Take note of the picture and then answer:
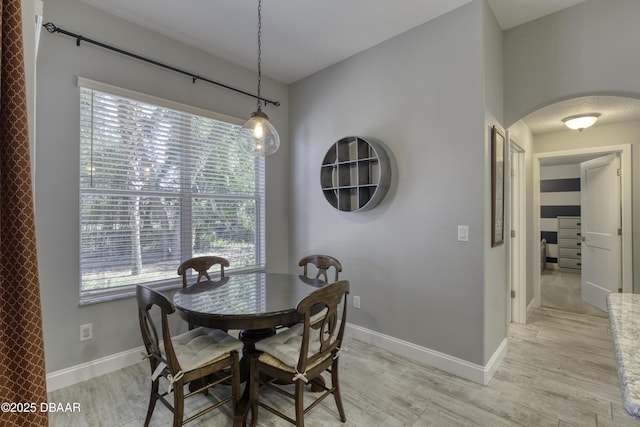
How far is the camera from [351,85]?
128 inches

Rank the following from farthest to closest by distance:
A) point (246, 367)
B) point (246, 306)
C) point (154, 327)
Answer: point (246, 367), point (246, 306), point (154, 327)

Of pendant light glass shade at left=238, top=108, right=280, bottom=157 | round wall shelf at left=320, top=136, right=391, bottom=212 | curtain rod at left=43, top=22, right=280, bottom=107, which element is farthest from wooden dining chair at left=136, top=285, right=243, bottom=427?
curtain rod at left=43, top=22, right=280, bottom=107

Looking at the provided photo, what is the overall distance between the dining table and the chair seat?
0.14 metres

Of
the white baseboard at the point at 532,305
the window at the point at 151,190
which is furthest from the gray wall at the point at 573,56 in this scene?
the window at the point at 151,190

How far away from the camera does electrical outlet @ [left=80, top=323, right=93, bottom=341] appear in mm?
2338

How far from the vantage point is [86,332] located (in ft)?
7.73

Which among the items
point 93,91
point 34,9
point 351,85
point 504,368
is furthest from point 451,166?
point 93,91

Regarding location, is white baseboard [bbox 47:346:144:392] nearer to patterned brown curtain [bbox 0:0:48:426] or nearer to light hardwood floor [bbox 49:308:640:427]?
light hardwood floor [bbox 49:308:640:427]

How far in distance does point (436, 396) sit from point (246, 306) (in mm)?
1555

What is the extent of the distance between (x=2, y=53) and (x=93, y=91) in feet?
6.93

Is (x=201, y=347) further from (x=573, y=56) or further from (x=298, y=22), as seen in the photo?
(x=573, y=56)

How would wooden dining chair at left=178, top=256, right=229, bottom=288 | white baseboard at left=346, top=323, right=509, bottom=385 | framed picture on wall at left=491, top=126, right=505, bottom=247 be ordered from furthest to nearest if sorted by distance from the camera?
wooden dining chair at left=178, top=256, right=229, bottom=288
framed picture on wall at left=491, top=126, right=505, bottom=247
white baseboard at left=346, top=323, right=509, bottom=385

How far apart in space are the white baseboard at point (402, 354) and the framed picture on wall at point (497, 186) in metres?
1.01

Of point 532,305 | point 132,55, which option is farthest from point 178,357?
point 532,305
